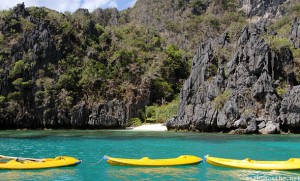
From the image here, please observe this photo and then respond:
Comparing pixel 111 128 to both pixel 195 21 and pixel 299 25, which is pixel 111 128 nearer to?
pixel 299 25

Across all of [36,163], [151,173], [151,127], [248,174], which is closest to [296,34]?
[151,127]

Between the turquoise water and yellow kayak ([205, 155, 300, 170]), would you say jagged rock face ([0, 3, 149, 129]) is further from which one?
yellow kayak ([205, 155, 300, 170])

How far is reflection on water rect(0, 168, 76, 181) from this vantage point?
948 inches

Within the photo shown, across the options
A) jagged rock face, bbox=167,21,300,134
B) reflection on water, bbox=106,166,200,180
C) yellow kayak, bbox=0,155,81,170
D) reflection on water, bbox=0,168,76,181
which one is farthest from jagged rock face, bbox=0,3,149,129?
reflection on water, bbox=0,168,76,181

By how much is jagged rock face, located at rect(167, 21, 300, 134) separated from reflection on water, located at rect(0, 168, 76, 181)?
132ft

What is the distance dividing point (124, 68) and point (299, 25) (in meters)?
42.4

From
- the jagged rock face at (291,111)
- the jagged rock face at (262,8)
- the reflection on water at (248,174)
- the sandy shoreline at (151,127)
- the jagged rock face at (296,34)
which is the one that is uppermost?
the jagged rock face at (262,8)

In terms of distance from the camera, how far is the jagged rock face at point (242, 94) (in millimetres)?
61656

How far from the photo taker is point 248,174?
25.1 metres

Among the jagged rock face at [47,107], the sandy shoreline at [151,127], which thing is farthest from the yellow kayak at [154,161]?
the jagged rock face at [47,107]

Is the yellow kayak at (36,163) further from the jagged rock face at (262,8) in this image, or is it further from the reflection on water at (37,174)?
the jagged rock face at (262,8)

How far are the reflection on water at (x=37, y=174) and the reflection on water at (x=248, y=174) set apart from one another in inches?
367

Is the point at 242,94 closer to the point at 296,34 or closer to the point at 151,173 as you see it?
the point at 296,34

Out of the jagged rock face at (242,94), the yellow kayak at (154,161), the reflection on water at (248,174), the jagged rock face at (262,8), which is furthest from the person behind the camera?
the jagged rock face at (262,8)
